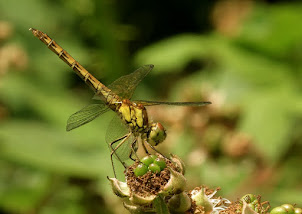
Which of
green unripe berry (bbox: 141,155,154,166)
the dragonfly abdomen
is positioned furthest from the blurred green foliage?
green unripe berry (bbox: 141,155,154,166)

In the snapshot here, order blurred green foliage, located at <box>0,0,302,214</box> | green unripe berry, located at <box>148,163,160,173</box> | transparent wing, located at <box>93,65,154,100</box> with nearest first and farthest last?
green unripe berry, located at <box>148,163,160,173</box>, transparent wing, located at <box>93,65,154,100</box>, blurred green foliage, located at <box>0,0,302,214</box>

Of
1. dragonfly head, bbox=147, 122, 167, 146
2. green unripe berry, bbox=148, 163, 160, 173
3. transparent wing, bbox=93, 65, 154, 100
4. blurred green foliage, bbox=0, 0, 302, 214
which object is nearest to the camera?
green unripe berry, bbox=148, 163, 160, 173

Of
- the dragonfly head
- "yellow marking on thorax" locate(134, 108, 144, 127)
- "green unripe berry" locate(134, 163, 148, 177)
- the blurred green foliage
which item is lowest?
"green unripe berry" locate(134, 163, 148, 177)

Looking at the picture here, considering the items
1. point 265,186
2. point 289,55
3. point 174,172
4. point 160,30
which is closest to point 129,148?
point 174,172

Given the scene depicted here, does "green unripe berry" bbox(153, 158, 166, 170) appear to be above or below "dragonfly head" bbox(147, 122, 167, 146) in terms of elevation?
below

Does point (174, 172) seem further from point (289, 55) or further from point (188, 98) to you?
point (289, 55)

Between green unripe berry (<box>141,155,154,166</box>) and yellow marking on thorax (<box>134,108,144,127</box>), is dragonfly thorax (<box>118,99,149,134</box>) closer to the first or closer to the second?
yellow marking on thorax (<box>134,108,144,127</box>)

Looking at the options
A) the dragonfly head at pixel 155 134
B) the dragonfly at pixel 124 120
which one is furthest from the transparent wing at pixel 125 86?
the dragonfly head at pixel 155 134

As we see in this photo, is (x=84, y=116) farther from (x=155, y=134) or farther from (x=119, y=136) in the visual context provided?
(x=155, y=134)
